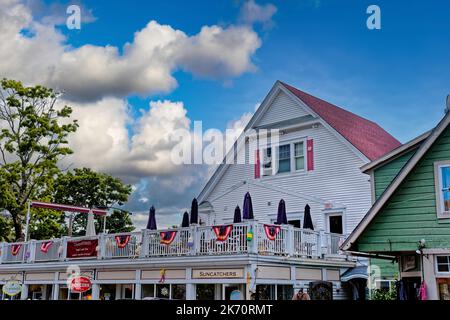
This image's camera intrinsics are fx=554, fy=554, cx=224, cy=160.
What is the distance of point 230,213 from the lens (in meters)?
28.1

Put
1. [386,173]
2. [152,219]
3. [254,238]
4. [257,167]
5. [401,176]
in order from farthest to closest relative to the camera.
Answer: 1. [257,167]
2. [152,219]
3. [386,173]
4. [254,238]
5. [401,176]

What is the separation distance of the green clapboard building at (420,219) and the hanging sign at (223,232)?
418 cm

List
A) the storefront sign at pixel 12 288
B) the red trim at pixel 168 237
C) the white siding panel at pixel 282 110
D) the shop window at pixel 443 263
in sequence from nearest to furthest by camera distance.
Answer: the shop window at pixel 443 263, the red trim at pixel 168 237, the storefront sign at pixel 12 288, the white siding panel at pixel 282 110

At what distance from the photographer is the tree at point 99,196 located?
44094 millimetres

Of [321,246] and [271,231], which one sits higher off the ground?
[271,231]

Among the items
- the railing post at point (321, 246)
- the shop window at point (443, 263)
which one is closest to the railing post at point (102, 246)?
the railing post at point (321, 246)

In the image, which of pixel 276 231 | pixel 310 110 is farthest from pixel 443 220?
pixel 310 110

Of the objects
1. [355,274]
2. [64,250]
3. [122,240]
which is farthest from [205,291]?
[64,250]

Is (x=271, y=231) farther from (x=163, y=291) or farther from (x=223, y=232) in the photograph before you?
(x=163, y=291)

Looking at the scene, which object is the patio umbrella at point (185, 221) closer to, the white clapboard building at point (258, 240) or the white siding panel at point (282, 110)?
the white clapboard building at point (258, 240)

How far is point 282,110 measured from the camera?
87.9 feet

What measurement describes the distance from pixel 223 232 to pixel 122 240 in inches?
219

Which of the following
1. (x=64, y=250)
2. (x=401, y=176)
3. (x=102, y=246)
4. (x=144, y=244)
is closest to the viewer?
(x=401, y=176)

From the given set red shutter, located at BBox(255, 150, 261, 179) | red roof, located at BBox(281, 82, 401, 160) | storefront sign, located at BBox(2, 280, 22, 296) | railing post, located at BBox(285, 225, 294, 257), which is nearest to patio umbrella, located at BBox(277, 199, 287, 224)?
railing post, located at BBox(285, 225, 294, 257)
